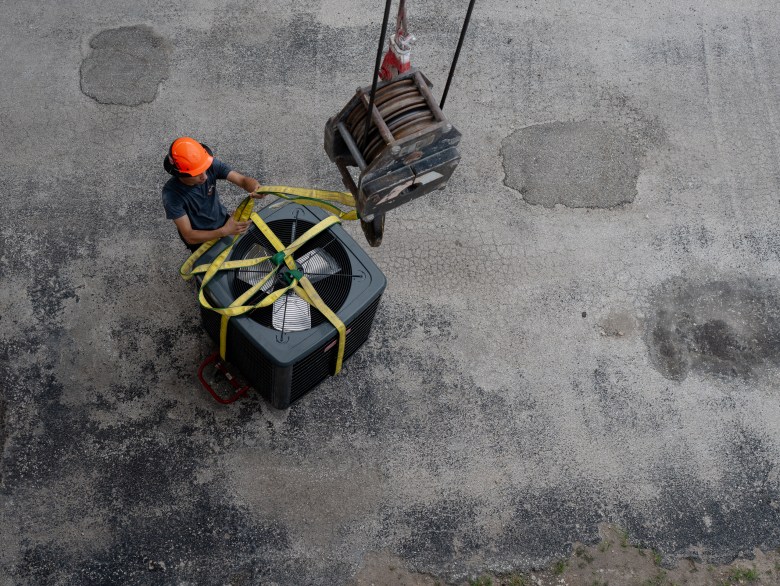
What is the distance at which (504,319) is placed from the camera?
211 inches

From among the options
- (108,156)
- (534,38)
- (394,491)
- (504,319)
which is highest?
(534,38)

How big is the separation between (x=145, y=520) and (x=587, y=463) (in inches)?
124

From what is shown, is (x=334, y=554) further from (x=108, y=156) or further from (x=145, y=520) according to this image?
(x=108, y=156)

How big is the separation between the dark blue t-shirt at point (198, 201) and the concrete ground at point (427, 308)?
95 centimetres

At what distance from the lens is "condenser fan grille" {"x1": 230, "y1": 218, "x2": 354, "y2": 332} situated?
404cm

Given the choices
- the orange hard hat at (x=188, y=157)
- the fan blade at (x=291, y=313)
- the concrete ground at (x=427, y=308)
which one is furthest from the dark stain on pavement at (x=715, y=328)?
the orange hard hat at (x=188, y=157)

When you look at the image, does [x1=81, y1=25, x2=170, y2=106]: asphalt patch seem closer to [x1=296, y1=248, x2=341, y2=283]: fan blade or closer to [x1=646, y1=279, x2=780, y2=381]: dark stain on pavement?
[x1=296, y1=248, x2=341, y2=283]: fan blade

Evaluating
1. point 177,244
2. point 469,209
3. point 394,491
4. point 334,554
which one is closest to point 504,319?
point 469,209

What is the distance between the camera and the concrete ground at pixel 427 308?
4.61 metres

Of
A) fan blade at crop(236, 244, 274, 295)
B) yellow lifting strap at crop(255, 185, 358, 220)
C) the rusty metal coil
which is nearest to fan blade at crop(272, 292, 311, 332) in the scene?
fan blade at crop(236, 244, 274, 295)

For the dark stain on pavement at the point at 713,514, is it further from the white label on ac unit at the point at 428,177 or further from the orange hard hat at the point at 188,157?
the orange hard hat at the point at 188,157

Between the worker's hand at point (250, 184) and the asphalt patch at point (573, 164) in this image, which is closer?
the worker's hand at point (250, 184)

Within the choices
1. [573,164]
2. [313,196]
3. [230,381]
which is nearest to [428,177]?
[313,196]

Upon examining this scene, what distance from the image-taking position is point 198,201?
4.27 metres
